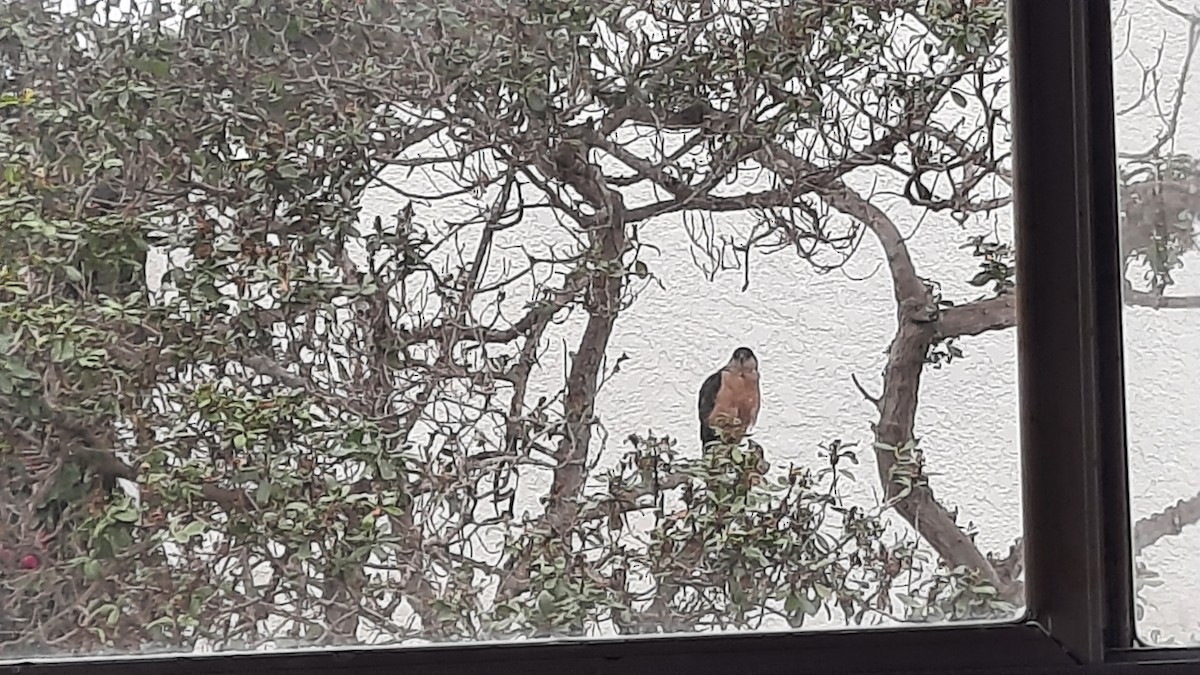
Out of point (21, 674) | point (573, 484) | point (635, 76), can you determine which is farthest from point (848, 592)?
point (21, 674)

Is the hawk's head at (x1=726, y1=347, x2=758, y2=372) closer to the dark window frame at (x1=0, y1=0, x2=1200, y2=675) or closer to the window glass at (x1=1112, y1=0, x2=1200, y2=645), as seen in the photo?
the dark window frame at (x1=0, y1=0, x2=1200, y2=675)

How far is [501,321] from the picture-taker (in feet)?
3.51

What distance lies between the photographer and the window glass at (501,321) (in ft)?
3.39

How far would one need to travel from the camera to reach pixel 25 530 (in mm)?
1025

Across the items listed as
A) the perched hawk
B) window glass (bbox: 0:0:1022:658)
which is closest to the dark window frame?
window glass (bbox: 0:0:1022:658)

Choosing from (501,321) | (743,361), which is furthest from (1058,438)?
(501,321)

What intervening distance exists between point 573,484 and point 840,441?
233mm

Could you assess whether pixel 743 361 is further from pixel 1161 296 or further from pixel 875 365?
pixel 1161 296

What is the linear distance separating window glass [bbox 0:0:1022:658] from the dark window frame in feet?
0.07

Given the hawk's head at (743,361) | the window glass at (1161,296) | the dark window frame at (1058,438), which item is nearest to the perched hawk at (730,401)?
the hawk's head at (743,361)

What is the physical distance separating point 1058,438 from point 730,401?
0.28 meters

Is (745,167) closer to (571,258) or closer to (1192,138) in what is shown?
(571,258)

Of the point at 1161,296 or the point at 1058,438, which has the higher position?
the point at 1161,296

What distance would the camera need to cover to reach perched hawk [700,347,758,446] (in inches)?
42.5
